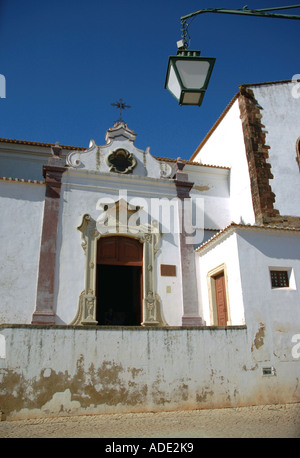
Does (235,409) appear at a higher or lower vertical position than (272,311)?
lower

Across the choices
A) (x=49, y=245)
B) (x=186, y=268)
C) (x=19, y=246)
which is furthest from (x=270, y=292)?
(x=19, y=246)

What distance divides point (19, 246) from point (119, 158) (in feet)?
14.1

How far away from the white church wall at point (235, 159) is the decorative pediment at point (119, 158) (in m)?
3.18

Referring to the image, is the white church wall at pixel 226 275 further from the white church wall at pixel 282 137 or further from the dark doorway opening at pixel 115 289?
the dark doorway opening at pixel 115 289

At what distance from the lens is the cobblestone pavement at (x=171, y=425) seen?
19.4 feet

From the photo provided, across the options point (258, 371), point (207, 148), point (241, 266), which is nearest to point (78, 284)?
point (241, 266)

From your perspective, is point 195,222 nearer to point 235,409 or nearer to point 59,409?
point 235,409

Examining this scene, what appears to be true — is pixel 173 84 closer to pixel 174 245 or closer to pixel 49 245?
pixel 49 245

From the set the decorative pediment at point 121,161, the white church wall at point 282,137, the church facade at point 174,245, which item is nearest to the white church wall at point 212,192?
the church facade at point 174,245

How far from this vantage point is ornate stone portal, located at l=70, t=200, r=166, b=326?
32.6 ft

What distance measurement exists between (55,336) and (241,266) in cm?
466

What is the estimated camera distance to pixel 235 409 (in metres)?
7.64

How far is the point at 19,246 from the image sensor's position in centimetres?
1010

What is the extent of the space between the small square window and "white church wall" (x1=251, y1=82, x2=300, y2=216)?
12.3 feet
